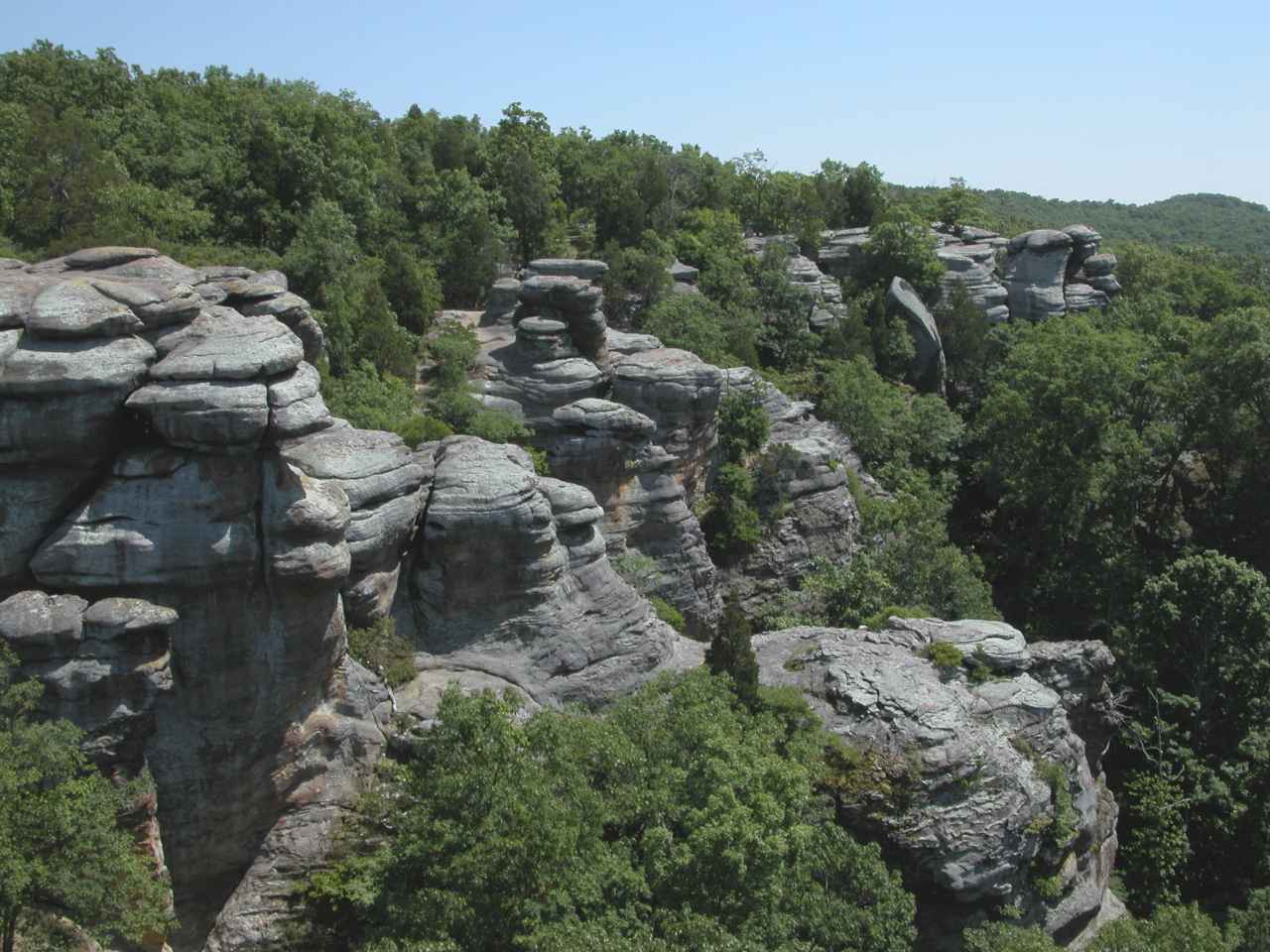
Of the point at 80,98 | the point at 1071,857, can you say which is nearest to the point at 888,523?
the point at 1071,857

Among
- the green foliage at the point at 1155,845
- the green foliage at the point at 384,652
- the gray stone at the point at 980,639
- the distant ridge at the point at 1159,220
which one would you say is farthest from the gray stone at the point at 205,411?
the distant ridge at the point at 1159,220

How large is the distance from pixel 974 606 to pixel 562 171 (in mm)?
36953

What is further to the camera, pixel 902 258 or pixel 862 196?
pixel 862 196

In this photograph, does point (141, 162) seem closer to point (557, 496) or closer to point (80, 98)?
point (80, 98)

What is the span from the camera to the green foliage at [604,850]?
18328 mm

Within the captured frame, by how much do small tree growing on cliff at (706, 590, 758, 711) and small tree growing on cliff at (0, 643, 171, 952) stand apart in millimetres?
13132

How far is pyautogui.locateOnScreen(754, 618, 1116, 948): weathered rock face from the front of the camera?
83.0 ft

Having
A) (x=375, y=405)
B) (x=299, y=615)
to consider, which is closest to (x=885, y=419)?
(x=375, y=405)

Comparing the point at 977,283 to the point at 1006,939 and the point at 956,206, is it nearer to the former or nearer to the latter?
the point at 956,206

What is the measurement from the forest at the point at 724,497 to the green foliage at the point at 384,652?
10.1ft

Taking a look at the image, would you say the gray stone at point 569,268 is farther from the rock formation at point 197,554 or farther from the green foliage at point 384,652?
the green foliage at point 384,652

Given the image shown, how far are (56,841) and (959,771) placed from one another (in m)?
19.0

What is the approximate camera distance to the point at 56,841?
1683cm

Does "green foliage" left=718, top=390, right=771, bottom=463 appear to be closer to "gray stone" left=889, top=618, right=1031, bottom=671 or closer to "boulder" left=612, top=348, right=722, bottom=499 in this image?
"boulder" left=612, top=348, right=722, bottom=499
